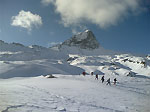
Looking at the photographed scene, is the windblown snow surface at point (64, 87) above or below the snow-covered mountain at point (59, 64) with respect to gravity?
below

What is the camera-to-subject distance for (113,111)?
11.1 meters

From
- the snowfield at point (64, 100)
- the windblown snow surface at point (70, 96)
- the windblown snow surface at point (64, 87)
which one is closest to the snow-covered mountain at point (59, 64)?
the windblown snow surface at point (64, 87)

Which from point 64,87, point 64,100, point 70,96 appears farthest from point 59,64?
point 64,100

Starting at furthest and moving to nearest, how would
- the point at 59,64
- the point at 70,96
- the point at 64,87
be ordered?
the point at 59,64 < the point at 64,87 < the point at 70,96

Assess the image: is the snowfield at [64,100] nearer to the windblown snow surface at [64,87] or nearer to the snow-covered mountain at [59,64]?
the windblown snow surface at [64,87]

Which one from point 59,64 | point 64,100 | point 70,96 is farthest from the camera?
point 59,64

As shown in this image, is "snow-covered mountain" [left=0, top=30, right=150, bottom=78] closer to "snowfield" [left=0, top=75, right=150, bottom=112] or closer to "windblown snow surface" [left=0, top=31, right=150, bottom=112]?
"windblown snow surface" [left=0, top=31, right=150, bottom=112]

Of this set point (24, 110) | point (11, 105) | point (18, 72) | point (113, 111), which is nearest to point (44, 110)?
point (24, 110)

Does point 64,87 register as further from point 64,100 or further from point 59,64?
point 59,64

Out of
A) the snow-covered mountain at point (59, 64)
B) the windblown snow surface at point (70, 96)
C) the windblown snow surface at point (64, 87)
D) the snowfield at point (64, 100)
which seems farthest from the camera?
the snow-covered mountain at point (59, 64)

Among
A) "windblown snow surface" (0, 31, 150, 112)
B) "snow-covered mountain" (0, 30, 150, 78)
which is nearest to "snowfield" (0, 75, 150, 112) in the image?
"windblown snow surface" (0, 31, 150, 112)

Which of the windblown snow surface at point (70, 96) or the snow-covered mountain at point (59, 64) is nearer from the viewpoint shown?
the windblown snow surface at point (70, 96)

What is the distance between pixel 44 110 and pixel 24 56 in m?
149

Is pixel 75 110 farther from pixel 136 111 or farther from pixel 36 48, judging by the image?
pixel 36 48
